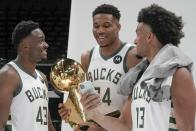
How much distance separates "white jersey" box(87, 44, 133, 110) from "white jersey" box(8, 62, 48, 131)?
33cm

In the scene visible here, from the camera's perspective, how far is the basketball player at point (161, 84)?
1668 millimetres

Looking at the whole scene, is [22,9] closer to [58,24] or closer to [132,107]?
[58,24]

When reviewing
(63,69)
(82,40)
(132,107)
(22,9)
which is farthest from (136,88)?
(22,9)

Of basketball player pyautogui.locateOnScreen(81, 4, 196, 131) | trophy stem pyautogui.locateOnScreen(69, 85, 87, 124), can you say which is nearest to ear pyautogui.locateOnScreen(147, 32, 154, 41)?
basketball player pyautogui.locateOnScreen(81, 4, 196, 131)

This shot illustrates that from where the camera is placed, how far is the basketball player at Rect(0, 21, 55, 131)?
2404 mm

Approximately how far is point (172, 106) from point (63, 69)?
0.76m

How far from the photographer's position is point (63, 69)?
7.61 feet

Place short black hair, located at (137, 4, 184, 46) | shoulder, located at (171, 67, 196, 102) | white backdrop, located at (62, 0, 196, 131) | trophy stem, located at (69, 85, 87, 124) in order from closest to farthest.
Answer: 1. shoulder, located at (171, 67, 196, 102)
2. short black hair, located at (137, 4, 184, 46)
3. trophy stem, located at (69, 85, 87, 124)
4. white backdrop, located at (62, 0, 196, 131)

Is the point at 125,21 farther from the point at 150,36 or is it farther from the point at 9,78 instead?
the point at 150,36

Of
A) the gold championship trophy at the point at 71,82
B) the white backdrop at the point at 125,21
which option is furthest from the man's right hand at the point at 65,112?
the white backdrop at the point at 125,21

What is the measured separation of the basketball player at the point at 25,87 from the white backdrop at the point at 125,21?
3.04 feet

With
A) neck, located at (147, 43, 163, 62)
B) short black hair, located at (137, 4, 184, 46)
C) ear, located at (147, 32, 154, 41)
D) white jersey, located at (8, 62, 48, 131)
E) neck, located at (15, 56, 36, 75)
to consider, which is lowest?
white jersey, located at (8, 62, 48, 131)

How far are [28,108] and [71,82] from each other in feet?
1.11

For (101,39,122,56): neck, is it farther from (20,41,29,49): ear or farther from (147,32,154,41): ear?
(147,32,154,41): ear
